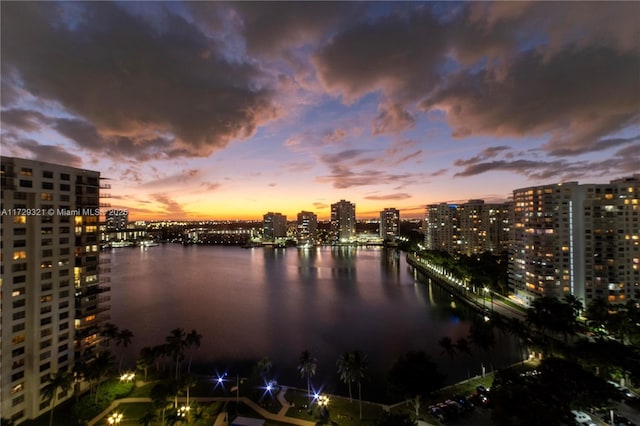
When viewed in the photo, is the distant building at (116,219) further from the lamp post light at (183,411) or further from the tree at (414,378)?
the tree at (414,378)

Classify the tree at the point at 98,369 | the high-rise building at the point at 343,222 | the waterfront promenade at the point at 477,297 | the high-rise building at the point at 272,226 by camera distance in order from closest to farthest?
the tree at the point at 98,369 → the waterfront promenade at the point at 477,297 → the high-rise building at the point at 343,222 → the high-rise building at the point at 272,226

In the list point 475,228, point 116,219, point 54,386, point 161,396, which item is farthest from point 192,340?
point 116,219

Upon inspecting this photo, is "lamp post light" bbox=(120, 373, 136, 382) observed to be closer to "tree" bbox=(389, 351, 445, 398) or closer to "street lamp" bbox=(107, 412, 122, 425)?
"street lamp" bbox=(107, 412, 122, 425)

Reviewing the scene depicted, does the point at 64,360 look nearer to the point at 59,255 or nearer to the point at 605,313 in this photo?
the point at 59,255

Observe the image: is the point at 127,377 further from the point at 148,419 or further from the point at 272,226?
the point at 272,226

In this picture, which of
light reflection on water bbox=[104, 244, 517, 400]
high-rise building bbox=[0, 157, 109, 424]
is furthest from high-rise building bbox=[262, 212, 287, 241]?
high-rise building bbox=[0, 157, 109, 424]

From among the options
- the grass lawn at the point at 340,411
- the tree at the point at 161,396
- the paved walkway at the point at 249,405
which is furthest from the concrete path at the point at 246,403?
the tree at the point at 161,396

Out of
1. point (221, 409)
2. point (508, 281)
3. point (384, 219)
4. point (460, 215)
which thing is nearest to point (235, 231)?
point (384, 219)
